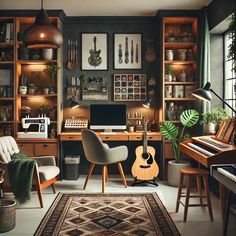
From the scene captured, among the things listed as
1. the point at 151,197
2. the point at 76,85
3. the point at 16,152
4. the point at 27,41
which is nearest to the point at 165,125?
the point at 151,197

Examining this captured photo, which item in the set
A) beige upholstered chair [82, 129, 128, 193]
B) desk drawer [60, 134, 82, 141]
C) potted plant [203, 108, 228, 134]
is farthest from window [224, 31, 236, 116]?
desk drawer [60, 134, 82, 141]

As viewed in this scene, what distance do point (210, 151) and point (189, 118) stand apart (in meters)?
1.37

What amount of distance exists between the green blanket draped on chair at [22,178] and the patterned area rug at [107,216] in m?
0.36

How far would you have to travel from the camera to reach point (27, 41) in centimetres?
383

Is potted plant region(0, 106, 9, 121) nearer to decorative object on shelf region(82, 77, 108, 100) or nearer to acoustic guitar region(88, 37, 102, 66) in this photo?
decorative object on shelf region(82, 77, 108, 100)

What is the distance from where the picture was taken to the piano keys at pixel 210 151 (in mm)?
4031

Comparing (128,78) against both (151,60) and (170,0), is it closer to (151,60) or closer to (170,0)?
(151,60)

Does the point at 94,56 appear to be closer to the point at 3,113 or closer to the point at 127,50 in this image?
the point at 127,50

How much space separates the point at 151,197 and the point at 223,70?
2328 mm

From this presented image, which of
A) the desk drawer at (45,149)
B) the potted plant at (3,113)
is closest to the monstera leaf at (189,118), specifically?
the desk drawer at (45,149)

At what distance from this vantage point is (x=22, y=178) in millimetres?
4648

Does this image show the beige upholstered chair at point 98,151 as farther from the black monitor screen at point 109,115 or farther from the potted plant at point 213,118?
the potted plant at point 213,118

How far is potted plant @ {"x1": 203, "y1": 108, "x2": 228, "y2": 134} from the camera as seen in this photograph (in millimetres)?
5465

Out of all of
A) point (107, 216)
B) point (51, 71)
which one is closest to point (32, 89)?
point (51, 71)
